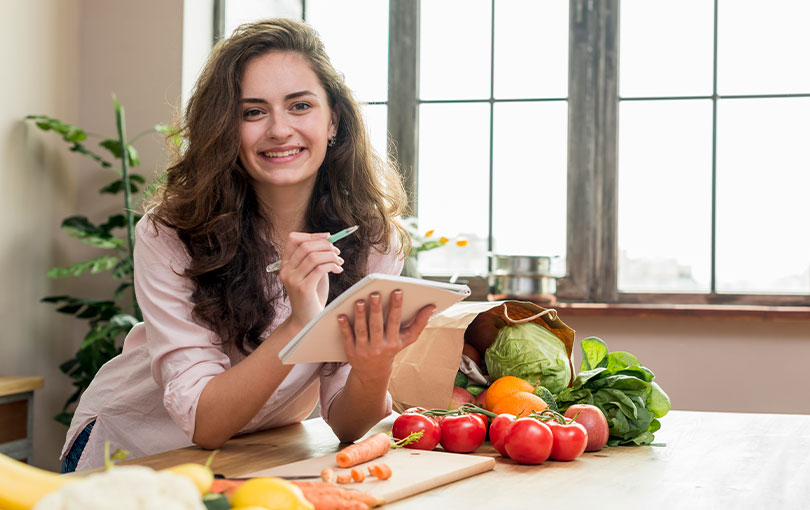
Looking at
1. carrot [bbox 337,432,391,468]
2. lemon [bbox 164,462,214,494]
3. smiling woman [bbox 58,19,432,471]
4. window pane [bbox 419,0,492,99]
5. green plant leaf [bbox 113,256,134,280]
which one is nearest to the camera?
lemon [bbox 164,462,214,494]

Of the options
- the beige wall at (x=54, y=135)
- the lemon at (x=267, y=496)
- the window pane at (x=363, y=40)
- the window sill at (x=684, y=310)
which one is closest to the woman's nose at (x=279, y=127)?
the lemon at (x=267, y=496)

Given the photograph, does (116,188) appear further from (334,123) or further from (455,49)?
(334,123)

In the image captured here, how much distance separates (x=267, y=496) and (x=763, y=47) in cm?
334

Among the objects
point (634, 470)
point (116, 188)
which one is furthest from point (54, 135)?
point (634, 470)

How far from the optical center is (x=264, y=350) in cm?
133

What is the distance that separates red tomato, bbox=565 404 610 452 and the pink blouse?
0.45 meters

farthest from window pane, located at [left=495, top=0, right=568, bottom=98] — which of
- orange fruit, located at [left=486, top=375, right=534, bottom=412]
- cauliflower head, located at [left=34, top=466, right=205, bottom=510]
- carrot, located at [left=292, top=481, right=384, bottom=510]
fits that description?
cauliflower head, located at [left=34, top=466, right=205, bottom=510]

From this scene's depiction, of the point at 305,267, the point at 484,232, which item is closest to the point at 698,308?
the point at 484,232

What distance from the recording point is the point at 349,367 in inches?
62.5

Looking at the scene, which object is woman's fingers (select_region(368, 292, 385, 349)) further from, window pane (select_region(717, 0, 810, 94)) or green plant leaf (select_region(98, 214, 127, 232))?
window pane (select_region(717, 0, 810, 94))

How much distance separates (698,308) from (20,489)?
114 inches

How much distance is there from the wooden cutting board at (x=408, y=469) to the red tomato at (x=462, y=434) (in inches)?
2.1

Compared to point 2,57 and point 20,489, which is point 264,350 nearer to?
point 20,489

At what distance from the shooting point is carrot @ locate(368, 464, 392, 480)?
1.05m
